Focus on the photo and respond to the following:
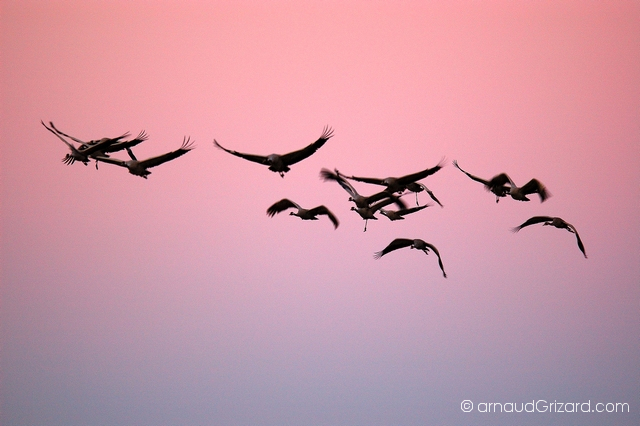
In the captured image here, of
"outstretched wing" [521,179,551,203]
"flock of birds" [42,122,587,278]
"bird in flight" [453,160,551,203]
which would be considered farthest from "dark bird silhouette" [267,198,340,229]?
"outstretched wing" [521,179,551,203]

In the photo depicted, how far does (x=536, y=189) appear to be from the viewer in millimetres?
13734

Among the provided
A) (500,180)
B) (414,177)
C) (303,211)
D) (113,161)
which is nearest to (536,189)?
(500,180)

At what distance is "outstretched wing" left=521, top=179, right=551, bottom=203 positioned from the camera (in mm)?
13500

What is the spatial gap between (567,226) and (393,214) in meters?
3.04

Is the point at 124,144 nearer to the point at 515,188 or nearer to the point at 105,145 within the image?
the point at 105,145

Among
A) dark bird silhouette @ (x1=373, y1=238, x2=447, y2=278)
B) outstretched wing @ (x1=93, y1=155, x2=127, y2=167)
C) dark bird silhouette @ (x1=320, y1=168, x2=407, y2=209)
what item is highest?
outstretched wing @ (x1=93, y1=155, x2=127, y2=167)

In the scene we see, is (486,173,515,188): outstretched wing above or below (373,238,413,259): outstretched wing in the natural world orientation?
above

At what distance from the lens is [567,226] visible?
14461 mm

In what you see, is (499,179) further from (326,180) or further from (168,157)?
(168,157)

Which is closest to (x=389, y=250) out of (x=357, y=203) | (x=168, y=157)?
(x=357, y=203)

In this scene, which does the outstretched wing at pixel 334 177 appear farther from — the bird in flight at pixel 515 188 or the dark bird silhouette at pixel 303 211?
the bird in flight at pixel 515 188

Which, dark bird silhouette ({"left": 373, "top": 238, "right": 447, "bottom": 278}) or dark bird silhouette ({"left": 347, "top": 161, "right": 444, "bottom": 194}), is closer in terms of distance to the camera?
dark bird silhouette ({"left": 347, "top": 161, "right": 444, "bottom": 194})

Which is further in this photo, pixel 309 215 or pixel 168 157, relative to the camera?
pixel 309 215

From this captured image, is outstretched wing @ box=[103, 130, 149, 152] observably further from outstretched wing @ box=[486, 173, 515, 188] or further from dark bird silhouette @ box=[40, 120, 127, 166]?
outstretched wing @ box=[486, 173, 515, 188]
